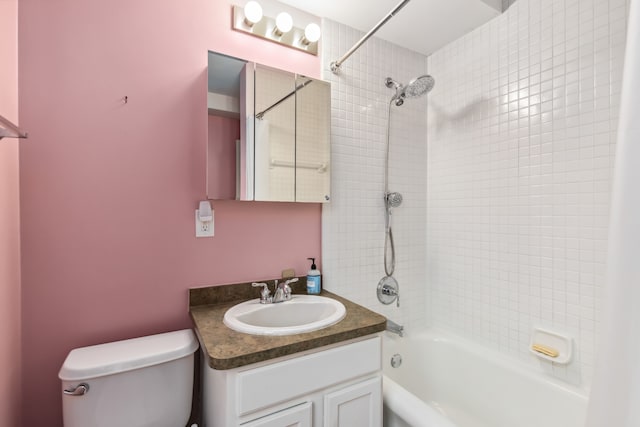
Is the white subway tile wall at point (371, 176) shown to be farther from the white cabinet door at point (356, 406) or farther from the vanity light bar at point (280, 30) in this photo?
the white cabinet door at point (356, 406)

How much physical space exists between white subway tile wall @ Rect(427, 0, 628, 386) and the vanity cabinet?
91 centimetres

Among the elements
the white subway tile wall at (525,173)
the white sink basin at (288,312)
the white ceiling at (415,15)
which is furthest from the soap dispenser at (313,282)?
the white ceiling at (415,15)

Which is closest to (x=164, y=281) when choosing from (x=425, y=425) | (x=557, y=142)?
(x=425, y=425)

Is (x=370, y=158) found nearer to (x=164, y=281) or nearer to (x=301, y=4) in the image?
(x=301, y=4)

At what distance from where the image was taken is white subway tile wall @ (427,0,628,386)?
1.30 m

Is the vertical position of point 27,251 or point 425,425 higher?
point 27,251

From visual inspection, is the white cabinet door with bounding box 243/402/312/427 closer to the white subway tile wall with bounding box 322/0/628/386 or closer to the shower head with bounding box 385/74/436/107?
the white subway tile wall with bounding box 322/0/628/386

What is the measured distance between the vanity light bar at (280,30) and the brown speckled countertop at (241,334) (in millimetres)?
1254

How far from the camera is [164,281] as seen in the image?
131cm

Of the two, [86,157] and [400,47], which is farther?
[400,47]

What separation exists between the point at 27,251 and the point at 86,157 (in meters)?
0.40

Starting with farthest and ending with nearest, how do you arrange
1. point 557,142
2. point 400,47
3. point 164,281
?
point 400,47 → point 557,142 → point 164,281

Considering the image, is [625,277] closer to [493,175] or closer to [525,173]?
[525,173]

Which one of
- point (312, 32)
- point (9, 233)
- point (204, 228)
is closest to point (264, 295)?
point (204, 228)
